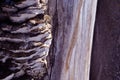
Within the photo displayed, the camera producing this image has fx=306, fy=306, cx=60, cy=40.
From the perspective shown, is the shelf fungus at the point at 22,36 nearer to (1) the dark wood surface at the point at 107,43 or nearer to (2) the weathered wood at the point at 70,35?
(2) the weathered wood at the point at 70,35

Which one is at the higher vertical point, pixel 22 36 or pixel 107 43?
pixel 22 36

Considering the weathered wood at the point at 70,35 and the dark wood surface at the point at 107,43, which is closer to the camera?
the weathered wood at the point at 70,35

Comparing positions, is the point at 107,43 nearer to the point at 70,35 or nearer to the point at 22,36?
the point at 70,35

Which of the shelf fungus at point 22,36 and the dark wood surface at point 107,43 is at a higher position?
the shelf fungus at point 22,36

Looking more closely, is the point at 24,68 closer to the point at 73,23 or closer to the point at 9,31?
the point at 9,31

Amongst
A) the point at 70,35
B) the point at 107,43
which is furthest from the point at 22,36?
the point at 107,43

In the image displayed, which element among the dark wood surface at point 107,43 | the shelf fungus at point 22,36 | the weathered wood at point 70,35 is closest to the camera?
the shelf fungus at point 22,36

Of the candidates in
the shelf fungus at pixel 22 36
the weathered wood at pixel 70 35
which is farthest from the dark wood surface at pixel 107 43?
the shelf fungus at pixel 22 36
